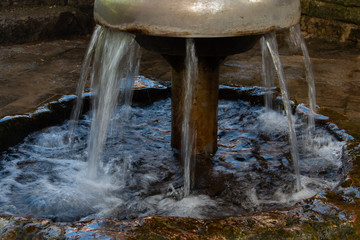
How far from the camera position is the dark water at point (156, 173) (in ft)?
6.97

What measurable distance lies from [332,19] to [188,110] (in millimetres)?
4339

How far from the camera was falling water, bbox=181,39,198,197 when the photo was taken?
2.08 meters

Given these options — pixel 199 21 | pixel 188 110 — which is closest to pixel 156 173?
pixel 188 110

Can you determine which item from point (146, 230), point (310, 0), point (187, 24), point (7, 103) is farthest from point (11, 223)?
point (310, 0)

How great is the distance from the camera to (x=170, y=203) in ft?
7.07

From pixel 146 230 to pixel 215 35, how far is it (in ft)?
2.70

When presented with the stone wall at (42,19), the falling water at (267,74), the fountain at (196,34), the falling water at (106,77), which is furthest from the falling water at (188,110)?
the stone wall at (42,19)

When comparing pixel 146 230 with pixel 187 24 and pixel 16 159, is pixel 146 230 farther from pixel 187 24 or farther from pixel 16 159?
pixel 16 159

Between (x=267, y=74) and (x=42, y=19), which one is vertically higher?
(x=42, y=19)

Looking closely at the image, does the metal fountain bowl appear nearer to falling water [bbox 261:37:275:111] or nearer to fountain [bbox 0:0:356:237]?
fountain [bbox 0:0:356:237]

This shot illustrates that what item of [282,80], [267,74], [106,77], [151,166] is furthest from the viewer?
[267,74]

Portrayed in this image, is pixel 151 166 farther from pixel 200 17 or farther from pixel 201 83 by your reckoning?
pixel 200 17

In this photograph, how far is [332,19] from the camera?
6.02 m

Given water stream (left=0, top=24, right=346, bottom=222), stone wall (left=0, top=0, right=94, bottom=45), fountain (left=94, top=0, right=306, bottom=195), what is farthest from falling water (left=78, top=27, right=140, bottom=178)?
stone wall (left=0, top=0, right=94, bottom=45)
